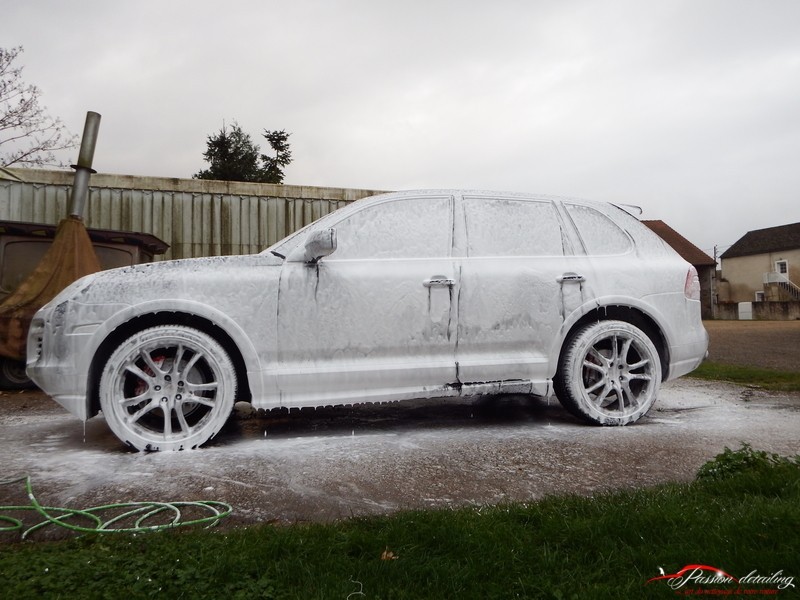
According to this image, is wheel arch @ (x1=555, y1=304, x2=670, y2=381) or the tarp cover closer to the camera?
wheel arch @ (x1=555, y1=304, x2=670, y2=381)

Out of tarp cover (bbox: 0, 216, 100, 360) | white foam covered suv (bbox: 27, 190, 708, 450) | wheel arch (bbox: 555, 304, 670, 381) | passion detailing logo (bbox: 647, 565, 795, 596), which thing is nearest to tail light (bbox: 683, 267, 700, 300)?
white foam covered suv (bbox: 27, 190, 708, 450)

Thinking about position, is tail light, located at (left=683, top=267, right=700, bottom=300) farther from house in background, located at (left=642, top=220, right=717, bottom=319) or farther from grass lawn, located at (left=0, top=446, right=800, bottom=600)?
house in background, located at (left=642, top=220, right=717, bottom=319)

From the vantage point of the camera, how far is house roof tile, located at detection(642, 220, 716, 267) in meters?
36.8

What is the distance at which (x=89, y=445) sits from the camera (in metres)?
3.57

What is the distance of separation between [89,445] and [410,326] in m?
2.16

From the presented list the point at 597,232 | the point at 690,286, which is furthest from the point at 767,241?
the point at 597,232

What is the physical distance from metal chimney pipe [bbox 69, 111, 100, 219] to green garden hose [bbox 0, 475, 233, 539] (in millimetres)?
5498

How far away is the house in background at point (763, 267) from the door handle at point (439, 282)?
4617 centimetres

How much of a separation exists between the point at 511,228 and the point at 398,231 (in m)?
0.85

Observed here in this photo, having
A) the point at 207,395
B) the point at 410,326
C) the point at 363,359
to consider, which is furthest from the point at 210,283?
the point at 410,326

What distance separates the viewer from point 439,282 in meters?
3.80

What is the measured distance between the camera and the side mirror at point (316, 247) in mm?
3469

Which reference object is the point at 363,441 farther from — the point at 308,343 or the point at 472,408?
the point at 472,408

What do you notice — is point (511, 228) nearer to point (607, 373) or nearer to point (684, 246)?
point (607, 373)
